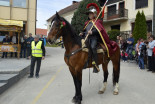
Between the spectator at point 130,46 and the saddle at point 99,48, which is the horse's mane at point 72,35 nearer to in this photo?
the saddle at point 99,48

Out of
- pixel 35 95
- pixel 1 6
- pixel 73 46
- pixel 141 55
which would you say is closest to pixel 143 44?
pixel 141 55

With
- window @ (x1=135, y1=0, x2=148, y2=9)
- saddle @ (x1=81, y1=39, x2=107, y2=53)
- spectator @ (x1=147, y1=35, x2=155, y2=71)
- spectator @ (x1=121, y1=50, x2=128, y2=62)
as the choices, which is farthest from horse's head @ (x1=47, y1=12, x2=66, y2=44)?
window @ (x1=135, y1=0, x2=148, y2=9)

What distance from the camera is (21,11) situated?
17.5 meters

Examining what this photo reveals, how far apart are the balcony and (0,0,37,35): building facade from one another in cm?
1505

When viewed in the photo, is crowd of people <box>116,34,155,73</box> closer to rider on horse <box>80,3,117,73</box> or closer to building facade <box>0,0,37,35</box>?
rider on horse <box>80,3,117,73</box>

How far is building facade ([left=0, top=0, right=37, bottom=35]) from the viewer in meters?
16.9

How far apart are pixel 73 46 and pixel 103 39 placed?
3.42ft

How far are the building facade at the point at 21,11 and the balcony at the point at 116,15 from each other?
49.4 ft

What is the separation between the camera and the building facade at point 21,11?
55.4 ft

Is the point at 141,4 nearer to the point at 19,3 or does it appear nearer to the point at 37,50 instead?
the point at 19,3

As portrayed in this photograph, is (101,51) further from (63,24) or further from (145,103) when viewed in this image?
(145,103)

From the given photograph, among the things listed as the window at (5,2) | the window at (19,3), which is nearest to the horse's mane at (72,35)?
the window at (19,3)

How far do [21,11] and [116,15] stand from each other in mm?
16698

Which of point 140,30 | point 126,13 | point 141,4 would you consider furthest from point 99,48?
point 126,13
